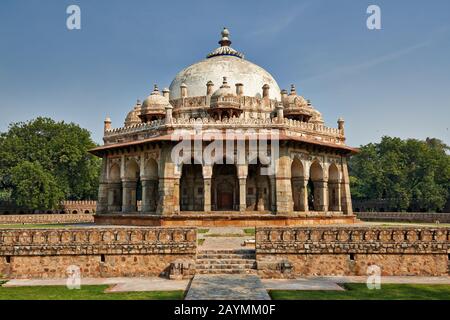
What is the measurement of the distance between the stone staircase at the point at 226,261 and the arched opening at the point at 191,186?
1468 cm

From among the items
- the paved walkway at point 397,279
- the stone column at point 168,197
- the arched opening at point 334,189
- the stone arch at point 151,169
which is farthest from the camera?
the arched opening at point 334,189

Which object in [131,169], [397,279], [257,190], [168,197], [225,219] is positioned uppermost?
[131,169]

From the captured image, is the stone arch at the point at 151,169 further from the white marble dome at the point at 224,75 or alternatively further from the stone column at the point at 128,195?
the white marble dome at the point at 224,75

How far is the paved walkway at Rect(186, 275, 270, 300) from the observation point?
9363 mm

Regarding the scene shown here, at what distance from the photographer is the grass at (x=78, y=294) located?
394 inches

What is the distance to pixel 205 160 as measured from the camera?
80.8 feet

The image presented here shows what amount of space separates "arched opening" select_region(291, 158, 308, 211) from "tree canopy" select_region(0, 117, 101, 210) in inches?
1014

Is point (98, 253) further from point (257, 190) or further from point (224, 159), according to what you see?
point (257, 190)

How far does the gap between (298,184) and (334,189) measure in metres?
4.47

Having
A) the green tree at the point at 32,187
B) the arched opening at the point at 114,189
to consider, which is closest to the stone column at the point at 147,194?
the arched opening at the point at 114,189

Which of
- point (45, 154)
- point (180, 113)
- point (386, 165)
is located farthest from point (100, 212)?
point (386, 165)

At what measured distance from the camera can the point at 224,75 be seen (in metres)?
34.2

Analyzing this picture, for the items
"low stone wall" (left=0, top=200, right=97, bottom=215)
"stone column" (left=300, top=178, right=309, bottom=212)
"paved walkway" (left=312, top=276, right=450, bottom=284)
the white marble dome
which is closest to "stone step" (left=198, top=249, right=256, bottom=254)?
"paved walkway" (left=312, top=276, right=450, bottom=284)

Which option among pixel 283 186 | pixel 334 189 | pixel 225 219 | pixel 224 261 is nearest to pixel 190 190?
pixel 225 219
